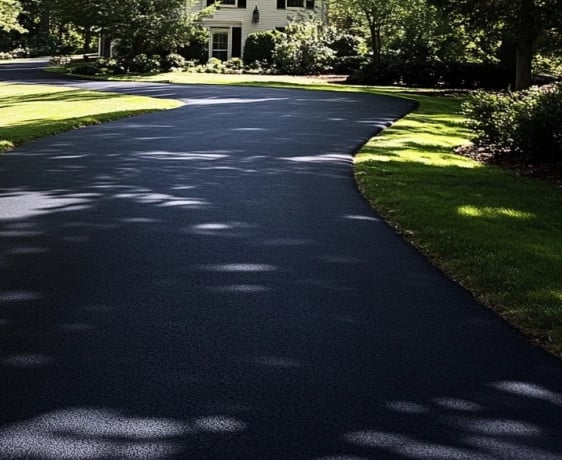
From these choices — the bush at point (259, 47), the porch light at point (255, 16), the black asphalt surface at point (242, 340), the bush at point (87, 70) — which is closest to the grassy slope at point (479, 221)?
the black asphalt surface at point (242, 340)

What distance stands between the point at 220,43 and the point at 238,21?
1.82 meters

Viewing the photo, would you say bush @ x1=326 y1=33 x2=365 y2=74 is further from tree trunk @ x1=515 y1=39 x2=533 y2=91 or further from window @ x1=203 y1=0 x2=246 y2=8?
tree trunk @ x1=515 y1=39 x2=533 y2=91

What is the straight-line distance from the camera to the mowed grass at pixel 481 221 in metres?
6.20

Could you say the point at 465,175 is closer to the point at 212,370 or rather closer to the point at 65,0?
the point at 212,370

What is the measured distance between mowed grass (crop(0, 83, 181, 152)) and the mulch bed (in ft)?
28.5

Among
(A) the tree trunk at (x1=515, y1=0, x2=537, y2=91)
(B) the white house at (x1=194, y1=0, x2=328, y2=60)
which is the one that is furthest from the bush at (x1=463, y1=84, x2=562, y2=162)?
(B) the white house at (x1=194, y1=0, x2=328, y2=60)

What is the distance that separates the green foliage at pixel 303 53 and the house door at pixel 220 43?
6622mm

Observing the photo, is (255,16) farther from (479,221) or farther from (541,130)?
(479,221)

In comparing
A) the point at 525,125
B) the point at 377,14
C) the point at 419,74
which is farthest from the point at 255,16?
the point at 525,125

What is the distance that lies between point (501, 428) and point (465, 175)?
9012 mm

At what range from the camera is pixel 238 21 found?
167 feet

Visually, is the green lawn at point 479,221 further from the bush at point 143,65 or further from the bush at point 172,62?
Answer: the bush at point 172,62

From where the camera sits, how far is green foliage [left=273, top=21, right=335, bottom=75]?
1741 inches

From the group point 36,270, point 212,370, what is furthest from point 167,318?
point 36,270
